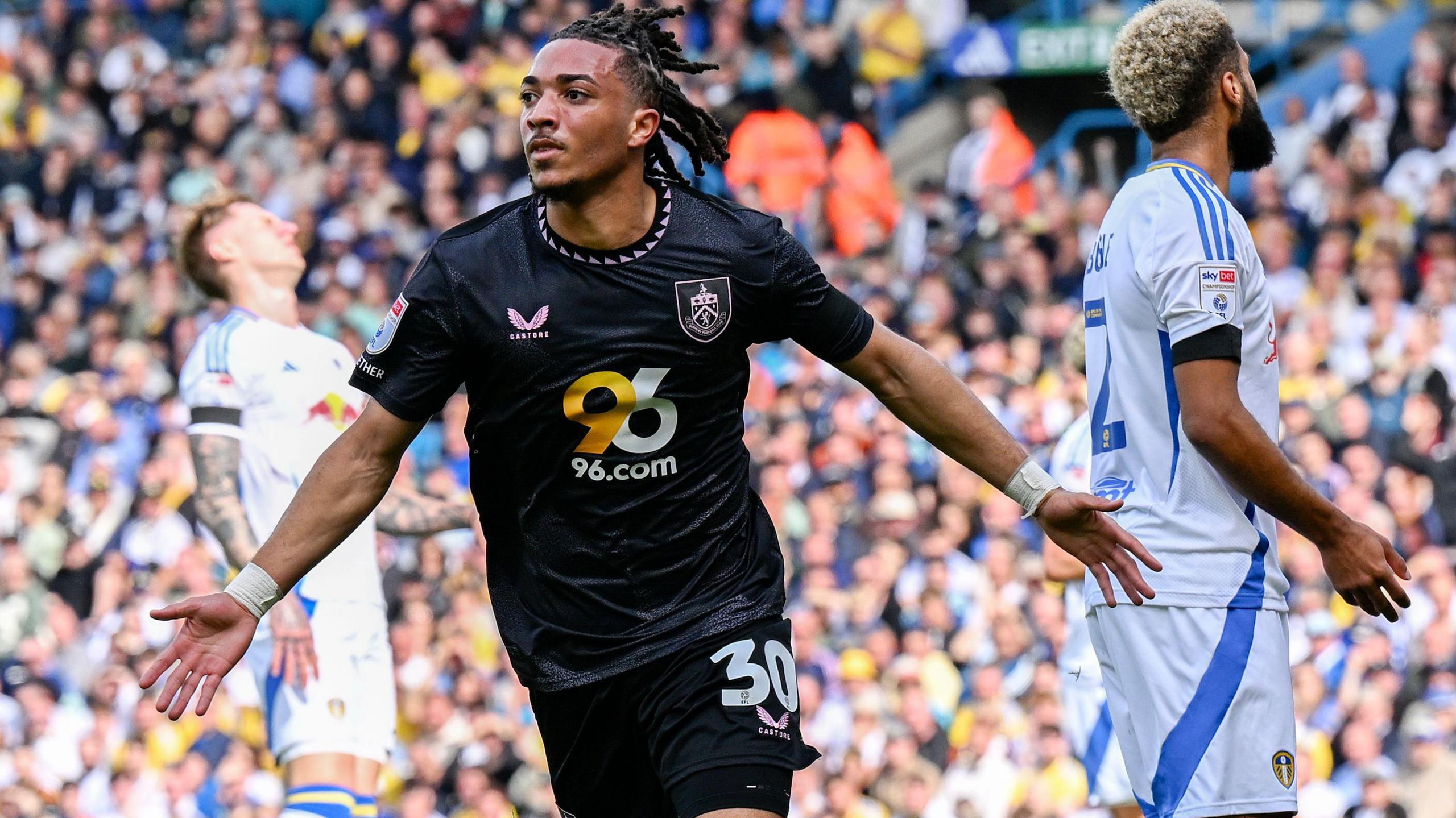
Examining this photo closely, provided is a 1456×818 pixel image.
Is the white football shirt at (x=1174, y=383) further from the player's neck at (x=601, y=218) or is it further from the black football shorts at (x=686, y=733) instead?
the player's neck at (x=601, y=218)

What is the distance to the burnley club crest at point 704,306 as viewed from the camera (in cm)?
464

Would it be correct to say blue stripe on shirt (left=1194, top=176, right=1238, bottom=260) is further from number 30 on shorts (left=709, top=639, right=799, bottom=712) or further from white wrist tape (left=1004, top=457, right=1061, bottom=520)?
number 30 on shorts (left=709, top=639, right=799, bottom=712)

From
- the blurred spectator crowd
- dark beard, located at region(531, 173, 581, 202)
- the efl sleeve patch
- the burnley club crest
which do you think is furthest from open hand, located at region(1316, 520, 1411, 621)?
the blurred spectator crowd

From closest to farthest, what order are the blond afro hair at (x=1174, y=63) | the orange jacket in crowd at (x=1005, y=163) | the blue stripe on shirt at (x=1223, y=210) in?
the blue stripe on shirt at (x=1223, y=210)
the blond afro hair at (x=1174, y=63)
the orange jacket in crowd at (x=1005, y=163)

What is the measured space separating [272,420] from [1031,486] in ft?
11.3

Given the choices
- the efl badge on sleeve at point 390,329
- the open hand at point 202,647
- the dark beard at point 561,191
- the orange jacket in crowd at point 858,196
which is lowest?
the open hand at point 202,647

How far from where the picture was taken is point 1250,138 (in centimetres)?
508

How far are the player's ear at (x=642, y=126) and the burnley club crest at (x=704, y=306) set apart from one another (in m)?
0.39

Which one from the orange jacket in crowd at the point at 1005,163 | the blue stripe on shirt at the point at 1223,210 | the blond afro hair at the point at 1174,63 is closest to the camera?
the blue stripe on shirt at the point at 1223,210

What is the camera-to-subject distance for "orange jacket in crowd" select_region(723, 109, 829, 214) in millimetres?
16781

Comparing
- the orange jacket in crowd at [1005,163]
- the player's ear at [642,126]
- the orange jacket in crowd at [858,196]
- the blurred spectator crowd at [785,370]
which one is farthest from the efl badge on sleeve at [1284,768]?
the orange jacket in crowd at [1005,163]

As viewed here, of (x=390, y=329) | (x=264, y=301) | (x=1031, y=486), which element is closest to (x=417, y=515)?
(x=264, y=301)

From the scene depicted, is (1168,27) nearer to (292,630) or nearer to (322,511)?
(322,511)

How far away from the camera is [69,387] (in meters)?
16.2
